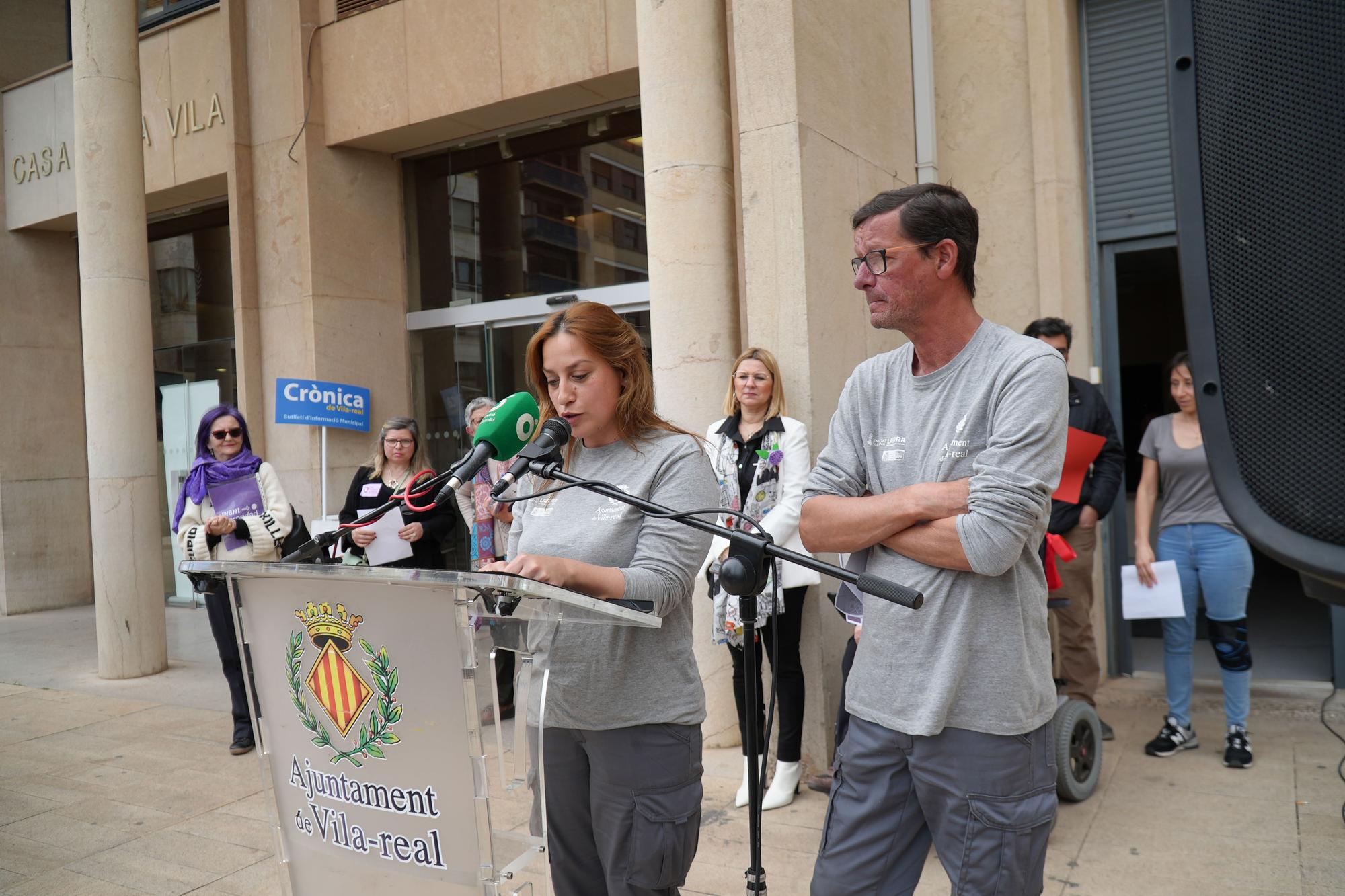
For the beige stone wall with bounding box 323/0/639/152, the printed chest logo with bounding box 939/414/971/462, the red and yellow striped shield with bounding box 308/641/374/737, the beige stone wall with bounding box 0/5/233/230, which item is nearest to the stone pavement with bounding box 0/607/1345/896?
the printed chest logo with bounding box 939/414/971/462

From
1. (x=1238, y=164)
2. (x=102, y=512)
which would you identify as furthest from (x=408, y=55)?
(x=1238, y=164)

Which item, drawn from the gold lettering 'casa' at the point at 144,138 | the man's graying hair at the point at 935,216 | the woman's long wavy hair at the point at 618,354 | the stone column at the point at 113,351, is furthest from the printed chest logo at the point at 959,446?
the gold lettering 'casa' at the point at 144,138

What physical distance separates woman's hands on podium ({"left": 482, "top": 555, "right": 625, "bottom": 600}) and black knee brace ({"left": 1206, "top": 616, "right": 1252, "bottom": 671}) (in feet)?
12.9

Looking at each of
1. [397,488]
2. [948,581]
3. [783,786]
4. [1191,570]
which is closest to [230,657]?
[397,488]

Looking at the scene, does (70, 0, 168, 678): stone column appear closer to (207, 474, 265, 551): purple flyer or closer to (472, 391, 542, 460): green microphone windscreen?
(207, 474, 265, 551): purple flyer

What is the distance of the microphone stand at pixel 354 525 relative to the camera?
1867 mm

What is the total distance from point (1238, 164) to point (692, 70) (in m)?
4.68

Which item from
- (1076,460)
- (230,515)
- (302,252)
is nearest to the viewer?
(1076,460)

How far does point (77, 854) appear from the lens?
14.3 feet

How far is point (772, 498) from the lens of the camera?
4527mm

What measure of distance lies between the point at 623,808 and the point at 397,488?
3.93 metres

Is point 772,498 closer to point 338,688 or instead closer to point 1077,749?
point 1077,749

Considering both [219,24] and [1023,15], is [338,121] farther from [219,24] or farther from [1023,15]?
[1023,15]

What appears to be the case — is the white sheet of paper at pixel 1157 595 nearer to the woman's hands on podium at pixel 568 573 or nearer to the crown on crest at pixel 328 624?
the woman's hands on podium at pixel 568 573
